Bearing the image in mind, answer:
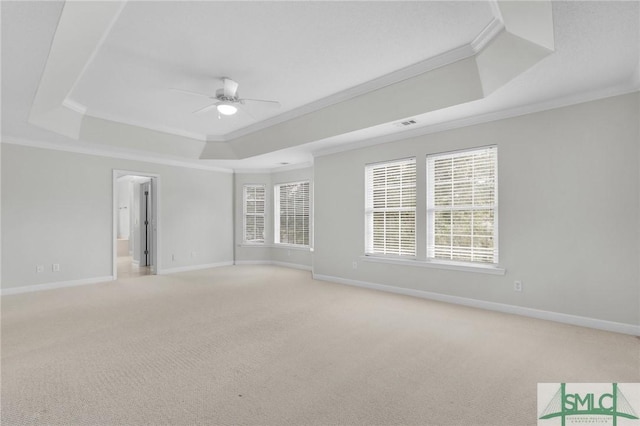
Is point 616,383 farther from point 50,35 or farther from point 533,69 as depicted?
point 50,35

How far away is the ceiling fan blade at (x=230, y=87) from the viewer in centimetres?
358

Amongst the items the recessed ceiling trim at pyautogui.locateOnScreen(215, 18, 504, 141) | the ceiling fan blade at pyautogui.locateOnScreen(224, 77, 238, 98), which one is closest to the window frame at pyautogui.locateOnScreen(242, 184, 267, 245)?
the recessed ceiling trim at pyautogui.locateOnScreen(215, 18, 504, 141)

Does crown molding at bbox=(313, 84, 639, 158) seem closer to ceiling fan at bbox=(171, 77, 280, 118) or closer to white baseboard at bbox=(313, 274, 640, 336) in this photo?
ceiling fan at bbox=(171, 77, 280, 118)

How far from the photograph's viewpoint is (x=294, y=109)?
4.74m

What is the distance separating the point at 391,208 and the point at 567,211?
226 centimetres

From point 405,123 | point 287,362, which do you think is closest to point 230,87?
point 405,123

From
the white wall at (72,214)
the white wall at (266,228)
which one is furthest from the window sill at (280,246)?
the white wall at (72,214)

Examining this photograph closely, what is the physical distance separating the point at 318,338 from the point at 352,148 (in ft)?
11.3

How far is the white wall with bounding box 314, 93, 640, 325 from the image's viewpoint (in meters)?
3.22

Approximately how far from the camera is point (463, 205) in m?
4.27

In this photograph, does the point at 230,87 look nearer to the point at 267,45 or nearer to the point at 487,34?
the point at 267,45

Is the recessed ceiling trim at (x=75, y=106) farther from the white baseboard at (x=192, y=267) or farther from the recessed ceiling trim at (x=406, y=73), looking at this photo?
the white baseboard at (x=192, y=267)

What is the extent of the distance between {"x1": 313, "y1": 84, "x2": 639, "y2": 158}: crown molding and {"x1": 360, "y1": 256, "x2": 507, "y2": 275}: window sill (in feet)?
6.22

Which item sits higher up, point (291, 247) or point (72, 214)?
point (72, 214)
